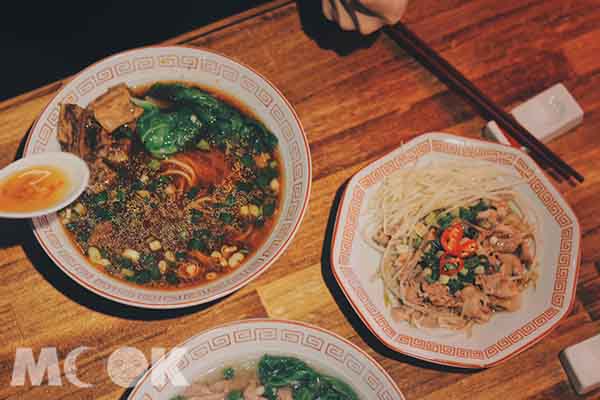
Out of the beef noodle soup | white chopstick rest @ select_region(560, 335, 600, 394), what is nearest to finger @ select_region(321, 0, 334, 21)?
the beef noodle soup

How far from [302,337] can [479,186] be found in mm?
1007

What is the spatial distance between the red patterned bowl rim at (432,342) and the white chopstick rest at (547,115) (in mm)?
155

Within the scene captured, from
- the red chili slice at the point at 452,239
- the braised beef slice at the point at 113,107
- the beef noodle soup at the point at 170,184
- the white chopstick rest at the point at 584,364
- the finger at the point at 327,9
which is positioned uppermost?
the finger at the point at 327,9

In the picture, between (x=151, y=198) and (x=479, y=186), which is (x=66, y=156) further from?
(x=479, y=186)

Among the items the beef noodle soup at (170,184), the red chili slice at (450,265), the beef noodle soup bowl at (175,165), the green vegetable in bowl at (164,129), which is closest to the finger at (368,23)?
the beef noodle soup bowl at (175,165)

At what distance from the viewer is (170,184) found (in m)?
2.57

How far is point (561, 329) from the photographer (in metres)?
2.57

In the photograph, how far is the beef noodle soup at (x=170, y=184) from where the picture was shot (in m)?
2.47

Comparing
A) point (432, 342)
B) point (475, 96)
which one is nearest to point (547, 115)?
point (475, 96)

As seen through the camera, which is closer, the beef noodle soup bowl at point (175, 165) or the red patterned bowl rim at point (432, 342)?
the red patterned bowl rim at point (432, 342)

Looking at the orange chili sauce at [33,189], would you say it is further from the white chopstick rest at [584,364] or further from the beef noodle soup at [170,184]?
the white chopstick rest at [584,364]

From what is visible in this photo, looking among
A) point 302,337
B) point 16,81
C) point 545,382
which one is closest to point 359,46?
point 302,337

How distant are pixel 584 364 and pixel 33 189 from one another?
2.25m

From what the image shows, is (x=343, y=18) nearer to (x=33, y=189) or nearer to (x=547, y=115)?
(x=547, y=115)
